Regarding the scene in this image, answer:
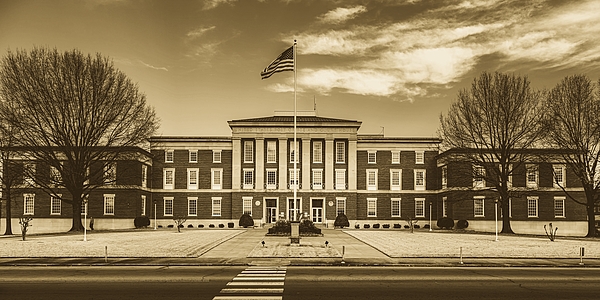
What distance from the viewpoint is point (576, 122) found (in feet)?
181

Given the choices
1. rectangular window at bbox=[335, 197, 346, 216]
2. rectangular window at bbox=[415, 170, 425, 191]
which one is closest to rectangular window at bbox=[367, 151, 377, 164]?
rectangular window at bbox=[415, 170, 425, 191]

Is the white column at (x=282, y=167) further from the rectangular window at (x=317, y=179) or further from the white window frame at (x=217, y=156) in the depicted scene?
the white window frame at (x=217, y=156)

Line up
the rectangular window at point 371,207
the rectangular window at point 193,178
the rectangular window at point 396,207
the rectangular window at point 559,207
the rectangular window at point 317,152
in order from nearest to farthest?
the rectangular window at point 559,207
the rectangular window at point 317,152
the rectangular window at point 371,207
the rectangular window at point 396,207
the rectangular window at point 193,178

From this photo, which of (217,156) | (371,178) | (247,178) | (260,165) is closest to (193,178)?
(217,156)

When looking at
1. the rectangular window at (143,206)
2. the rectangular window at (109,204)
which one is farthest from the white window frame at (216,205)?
the rectangular window at (109,204)

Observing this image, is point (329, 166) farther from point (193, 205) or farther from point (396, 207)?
point (193, 205)

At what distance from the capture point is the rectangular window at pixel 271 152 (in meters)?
79.9

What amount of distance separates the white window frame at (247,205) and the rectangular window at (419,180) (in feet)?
76.6

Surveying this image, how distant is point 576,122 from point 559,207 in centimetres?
2259

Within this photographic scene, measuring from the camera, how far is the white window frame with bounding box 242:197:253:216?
78812mm

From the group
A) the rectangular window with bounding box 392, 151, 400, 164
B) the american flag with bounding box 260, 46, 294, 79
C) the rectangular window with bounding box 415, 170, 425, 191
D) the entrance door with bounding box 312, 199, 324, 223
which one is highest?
the american flag with bounding box 260, 46, 294, 79

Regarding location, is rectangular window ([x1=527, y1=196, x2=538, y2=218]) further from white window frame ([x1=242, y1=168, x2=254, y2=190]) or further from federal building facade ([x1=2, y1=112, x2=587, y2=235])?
white window frame ([x1=242, y1=168, x2=254, y2=190])

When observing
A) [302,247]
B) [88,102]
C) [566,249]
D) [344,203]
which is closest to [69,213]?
[88,102]

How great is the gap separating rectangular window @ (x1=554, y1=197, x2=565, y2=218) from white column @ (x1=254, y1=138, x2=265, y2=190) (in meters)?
38.4
